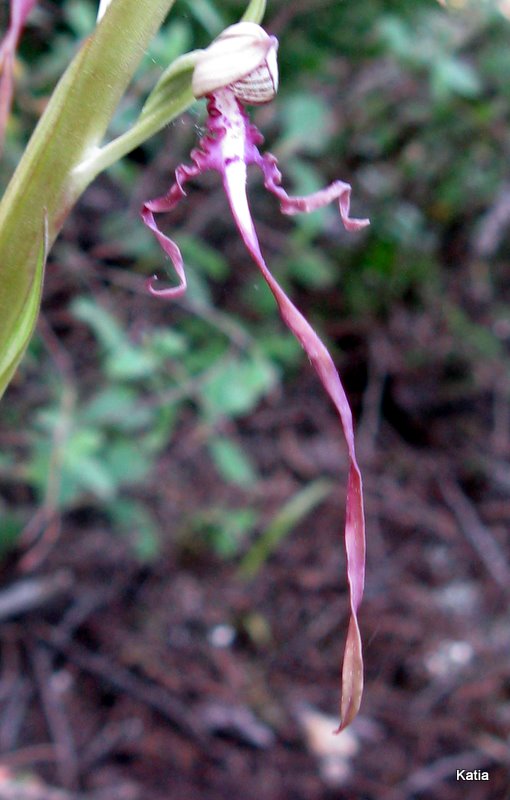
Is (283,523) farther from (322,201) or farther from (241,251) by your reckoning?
(322,201)

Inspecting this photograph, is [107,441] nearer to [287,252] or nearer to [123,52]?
[287,252]

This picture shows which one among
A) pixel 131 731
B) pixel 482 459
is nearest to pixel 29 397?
pixel 131 731

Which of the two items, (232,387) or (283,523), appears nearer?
(232,387)

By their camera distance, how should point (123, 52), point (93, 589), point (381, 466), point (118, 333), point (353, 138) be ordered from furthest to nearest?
1. point (381, 466)
2. point (353, 138)
3. point (93, 589)
4. point (118, 333)
5. point (123, 52)

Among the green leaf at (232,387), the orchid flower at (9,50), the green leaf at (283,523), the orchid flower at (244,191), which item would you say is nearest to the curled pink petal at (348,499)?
the orchid flower at (244,191)

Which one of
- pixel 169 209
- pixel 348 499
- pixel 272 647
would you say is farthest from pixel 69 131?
pixel 272 647

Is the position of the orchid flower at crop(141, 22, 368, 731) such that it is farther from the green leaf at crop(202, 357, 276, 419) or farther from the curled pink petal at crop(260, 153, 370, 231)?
the green leaf at crop(202, 357, 276, 419)

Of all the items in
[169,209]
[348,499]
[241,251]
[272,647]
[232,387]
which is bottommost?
[272,647]
